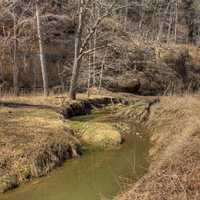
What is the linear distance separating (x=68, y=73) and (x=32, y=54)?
122 inches

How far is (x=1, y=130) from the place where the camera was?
11617 millimetres

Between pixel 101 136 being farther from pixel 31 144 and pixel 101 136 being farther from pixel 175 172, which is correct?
pixel 175 172

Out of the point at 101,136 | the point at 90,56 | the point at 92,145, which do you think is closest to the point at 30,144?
the point at 92,145

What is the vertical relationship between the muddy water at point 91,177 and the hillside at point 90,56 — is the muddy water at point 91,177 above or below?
below

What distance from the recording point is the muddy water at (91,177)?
8.83 m

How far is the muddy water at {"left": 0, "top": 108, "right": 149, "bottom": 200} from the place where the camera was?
8.83m

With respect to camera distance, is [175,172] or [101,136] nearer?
[175,172]

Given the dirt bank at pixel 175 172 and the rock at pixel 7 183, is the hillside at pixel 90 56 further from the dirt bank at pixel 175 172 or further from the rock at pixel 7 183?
the rock at pixel 7 183

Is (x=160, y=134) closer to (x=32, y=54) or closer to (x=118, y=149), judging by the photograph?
(x=118, y=149)

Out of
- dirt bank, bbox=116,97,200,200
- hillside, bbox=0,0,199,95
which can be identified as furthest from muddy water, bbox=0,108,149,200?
hillside, bbox=0,0,199,95

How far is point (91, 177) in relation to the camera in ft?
33.4

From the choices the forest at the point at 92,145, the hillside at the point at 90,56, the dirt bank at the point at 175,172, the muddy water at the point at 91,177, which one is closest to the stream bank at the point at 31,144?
the forest at the point at 92,145

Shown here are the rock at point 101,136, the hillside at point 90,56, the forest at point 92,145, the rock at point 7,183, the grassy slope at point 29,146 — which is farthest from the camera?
the hillside at point 90,56

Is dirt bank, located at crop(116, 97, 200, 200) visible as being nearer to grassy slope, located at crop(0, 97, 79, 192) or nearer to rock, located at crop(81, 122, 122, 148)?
rock, located at crop(81, 122, 122, 148)
